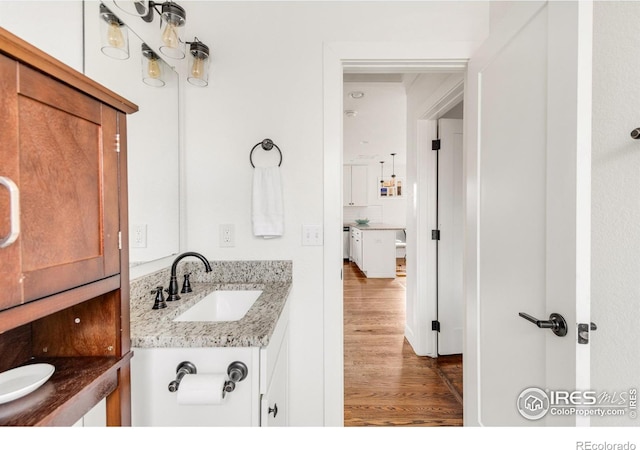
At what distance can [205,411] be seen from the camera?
36.5 inches

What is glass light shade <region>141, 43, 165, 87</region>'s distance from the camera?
1307mm

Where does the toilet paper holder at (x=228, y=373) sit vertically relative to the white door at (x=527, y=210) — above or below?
below

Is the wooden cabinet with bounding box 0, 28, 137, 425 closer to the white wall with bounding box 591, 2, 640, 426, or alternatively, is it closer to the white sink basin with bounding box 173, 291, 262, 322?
the white sink basin with bounding box 173, 291, 262, 322

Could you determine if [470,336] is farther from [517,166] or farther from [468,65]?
[468,65]

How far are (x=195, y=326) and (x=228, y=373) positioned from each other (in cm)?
21

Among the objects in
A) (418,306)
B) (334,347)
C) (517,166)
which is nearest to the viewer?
(517,166)

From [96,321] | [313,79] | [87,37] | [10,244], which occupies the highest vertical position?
[313,79]

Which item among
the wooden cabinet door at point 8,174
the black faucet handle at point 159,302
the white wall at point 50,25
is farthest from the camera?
the black faucet handle at point 159,302

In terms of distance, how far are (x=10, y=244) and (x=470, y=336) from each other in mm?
1729

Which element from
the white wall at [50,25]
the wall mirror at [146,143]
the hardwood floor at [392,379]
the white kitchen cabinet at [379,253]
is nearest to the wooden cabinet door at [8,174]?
the white wall at [50,25]

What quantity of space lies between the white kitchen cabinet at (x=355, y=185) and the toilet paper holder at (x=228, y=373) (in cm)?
648

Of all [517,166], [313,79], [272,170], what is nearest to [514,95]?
[517,166]

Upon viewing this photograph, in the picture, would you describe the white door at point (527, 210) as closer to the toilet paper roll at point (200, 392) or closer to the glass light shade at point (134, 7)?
the toilet paper roll at point (200, 392)

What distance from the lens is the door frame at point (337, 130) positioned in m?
1.54
